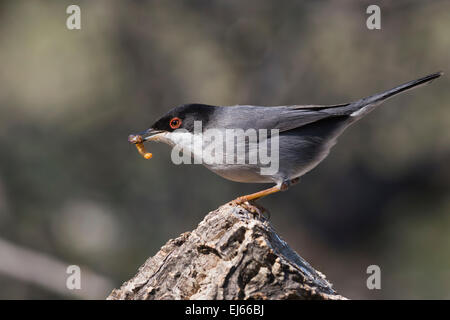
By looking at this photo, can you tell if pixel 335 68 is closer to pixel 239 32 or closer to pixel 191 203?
pixel 239 32

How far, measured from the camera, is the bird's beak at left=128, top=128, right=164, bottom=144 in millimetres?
4477

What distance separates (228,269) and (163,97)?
598 centimetres

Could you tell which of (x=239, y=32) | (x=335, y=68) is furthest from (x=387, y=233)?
(x=239, y=32)

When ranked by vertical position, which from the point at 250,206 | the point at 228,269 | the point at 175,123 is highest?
the point at 175,123

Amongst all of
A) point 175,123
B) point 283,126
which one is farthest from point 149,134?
point 283,126

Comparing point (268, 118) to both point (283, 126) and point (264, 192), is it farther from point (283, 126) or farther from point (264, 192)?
point (264, 192)

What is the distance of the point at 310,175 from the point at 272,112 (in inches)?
190

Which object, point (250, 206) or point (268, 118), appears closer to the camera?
point (250, 206)

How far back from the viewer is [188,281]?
304 cm

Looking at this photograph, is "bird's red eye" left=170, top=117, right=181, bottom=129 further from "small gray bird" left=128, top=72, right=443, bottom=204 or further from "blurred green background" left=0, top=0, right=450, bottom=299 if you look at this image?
"blurred green background" left=0, top=0, right=450, bottom=299

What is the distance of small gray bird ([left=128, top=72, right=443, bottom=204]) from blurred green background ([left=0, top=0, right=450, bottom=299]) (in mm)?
3700

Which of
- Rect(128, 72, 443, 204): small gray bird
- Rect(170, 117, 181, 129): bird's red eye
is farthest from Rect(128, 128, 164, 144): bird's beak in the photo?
Rect(170, 117, 181, 129): bird's red eye

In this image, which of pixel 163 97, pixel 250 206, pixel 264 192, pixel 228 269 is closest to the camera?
pixel 228 269

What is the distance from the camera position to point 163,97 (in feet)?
28.1
